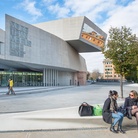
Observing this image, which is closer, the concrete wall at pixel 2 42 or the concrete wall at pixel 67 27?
the concrete wall at pixel 2 42

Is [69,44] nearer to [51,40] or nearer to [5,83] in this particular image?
[51,40]

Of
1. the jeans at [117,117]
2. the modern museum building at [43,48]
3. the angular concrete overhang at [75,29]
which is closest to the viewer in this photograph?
the jeans at [117,117]

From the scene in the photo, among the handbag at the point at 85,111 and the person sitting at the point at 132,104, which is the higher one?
the person sitting at the point at 132,104

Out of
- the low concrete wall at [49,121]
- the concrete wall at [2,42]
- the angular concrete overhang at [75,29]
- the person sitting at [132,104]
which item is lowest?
the low concrete wall at [49,121]

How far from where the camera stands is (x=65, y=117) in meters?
5.48

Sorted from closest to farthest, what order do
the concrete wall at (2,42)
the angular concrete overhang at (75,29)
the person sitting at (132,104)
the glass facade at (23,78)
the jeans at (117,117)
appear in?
the jeans at (117,117)
the person sitting at (132,104)
the concrete wall at (2,42)
the glass facade at (23,78)
the angular concrete overhang at (75,29)

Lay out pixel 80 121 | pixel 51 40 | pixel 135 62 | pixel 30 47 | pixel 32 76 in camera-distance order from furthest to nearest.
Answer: pixel 32 76 → pixel 51 40 → pixel 30 47 → pixel 135 62 → pixel 80 121

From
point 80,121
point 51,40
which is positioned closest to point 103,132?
point 80,121

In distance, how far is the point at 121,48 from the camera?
12695 millimetres

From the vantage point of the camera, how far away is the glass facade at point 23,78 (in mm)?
31814

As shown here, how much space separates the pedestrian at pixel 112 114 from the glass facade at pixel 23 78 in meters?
29.2

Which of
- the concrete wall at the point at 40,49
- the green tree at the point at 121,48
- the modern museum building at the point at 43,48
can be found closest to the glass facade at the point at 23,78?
the modern museum building at the point at 43,48

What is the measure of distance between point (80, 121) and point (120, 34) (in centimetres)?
920

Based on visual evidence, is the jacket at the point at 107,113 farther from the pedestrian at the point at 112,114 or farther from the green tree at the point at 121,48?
the green tree at the point at 121,48
